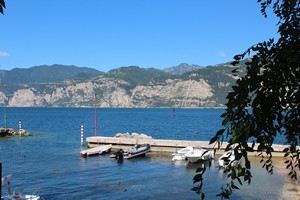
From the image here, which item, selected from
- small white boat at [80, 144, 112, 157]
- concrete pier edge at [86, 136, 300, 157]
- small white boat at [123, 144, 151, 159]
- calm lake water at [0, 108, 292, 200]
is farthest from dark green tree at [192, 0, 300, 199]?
small white boat at [80, 144, 112, 157]

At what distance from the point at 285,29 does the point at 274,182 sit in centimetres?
2733

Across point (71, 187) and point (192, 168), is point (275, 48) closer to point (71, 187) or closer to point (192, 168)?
point (71, 187)

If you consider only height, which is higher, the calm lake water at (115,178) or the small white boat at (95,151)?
the small white boat at (95,151)

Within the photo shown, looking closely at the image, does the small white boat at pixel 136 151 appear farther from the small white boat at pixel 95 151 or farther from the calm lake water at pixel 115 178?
the small white boat at pixel 95 151

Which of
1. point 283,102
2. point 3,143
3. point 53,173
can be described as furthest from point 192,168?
point 3,143

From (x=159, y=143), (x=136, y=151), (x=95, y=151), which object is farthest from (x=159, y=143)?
(x=95, y=151)

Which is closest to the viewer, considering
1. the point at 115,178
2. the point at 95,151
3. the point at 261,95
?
the point at 261,95

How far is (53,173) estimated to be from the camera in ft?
112

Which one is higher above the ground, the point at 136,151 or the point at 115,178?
the point at 136,151

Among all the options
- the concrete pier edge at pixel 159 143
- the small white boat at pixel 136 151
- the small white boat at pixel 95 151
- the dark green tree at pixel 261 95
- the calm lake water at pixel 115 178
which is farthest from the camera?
the concrete pier edge at pixel 159 143

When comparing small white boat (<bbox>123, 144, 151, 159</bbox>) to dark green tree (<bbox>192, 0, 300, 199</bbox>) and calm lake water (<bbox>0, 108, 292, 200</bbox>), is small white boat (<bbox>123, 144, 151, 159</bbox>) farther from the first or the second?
dark green tree (<bbox>192, 0, 300, 199</bbox>)

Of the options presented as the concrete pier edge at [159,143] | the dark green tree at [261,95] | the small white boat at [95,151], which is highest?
the dark green tree at [261,95]

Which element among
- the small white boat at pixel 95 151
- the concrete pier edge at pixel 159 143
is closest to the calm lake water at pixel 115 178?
the small white boat at pixel 95 151

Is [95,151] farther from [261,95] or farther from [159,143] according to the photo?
[261,95]
